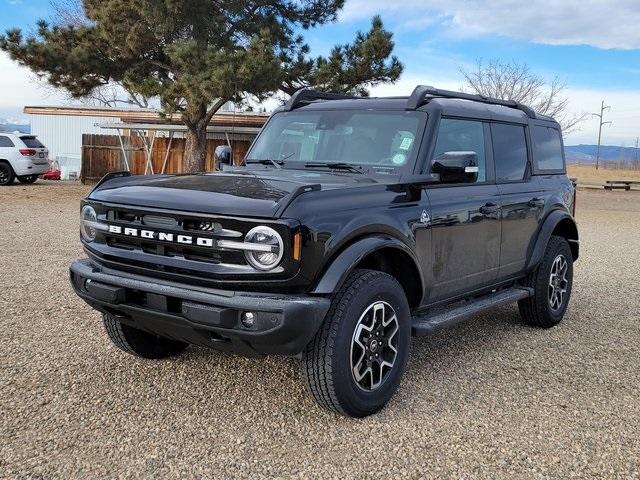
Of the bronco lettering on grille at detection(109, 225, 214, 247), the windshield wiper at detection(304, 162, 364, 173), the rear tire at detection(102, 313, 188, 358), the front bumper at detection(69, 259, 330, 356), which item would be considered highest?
the windshield wiper at detection(304, 162, 364, 173)

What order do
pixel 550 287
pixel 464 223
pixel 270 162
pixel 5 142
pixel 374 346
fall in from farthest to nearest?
pixel 5 142 → pixel 550 287 → pixel 270 162 → pixel 464 223 → pixel 374 346

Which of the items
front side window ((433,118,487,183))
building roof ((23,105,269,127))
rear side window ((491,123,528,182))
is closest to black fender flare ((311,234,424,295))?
front side window ((433,118,487,183))

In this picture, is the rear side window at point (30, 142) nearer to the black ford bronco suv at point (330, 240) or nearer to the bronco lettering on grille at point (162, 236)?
the black ford bronco suv at point (330, 240)

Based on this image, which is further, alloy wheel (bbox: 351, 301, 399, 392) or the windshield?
the windshield

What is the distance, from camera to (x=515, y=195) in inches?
205

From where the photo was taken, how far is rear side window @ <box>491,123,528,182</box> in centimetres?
519

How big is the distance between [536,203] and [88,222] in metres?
3.63

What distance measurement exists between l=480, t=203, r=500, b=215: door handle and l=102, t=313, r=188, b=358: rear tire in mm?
2440

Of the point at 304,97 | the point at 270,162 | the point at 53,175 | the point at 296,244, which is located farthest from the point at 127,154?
the point at 296,244

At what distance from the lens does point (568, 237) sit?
6.26 meters

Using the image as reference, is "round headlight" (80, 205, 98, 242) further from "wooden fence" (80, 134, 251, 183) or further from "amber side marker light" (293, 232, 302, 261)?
"wooden fence" (80, 134, 251, 183)

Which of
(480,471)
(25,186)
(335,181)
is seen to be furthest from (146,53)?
(480,471)

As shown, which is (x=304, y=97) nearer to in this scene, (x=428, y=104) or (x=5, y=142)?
(x=428, y=104)

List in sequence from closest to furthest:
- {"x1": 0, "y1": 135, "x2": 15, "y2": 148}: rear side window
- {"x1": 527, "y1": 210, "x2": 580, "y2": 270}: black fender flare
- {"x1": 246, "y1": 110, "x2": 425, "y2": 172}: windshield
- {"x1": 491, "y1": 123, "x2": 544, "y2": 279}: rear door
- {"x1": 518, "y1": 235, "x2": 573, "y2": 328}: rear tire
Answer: {"x1": 246, "y1": 110, "x2": 425, "y2": 172}: windshield → {"x1": 491, "y1": 123, "x2": 544, "y2": 279}: rear door → {"x1": 527, "y1": 210, "x2": 580, "y2": 270}: black fender flare → {"x1": 518, "y1": 235, "x2": 573, "y2": 328}: rear tire → {"x1": 0, "y1": 135, "x2": 15, "y2": 148}: rear side window
